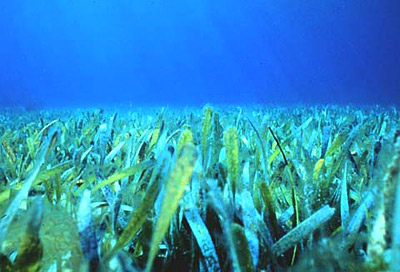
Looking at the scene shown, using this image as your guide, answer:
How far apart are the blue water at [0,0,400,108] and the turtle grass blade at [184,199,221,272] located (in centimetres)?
5233

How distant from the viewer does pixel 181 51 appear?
7762 centimetres

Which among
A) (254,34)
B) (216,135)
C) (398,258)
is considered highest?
(254,34)

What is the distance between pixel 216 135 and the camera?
3.26 feet

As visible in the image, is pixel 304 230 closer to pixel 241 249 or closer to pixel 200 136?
pixel 241 249

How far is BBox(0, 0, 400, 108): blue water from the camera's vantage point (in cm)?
5394

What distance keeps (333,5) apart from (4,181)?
50.0 metres

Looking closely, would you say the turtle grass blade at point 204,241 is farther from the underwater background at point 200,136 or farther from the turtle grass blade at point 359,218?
the turtle grass blade at point 359,218

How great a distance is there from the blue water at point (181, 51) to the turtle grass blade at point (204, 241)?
52.3m

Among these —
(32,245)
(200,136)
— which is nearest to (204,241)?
(32,245)

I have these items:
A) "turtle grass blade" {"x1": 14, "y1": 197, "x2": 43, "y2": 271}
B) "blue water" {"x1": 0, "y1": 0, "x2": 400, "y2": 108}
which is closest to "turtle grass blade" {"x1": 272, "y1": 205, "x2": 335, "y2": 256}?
"turtle grass blade" {"x1": 14, "y1": 197, "x2": 43, "y2": 271}

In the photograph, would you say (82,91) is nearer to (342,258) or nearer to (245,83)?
(245,83)

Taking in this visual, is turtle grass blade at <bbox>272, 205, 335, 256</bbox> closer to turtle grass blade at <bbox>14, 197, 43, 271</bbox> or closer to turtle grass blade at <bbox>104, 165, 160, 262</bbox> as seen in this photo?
turtle grass blade at <bbox>104, 165, 160, 262</bbox>

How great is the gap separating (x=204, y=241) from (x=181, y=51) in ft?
261

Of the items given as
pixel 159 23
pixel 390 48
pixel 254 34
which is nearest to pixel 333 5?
pixel 390 48
